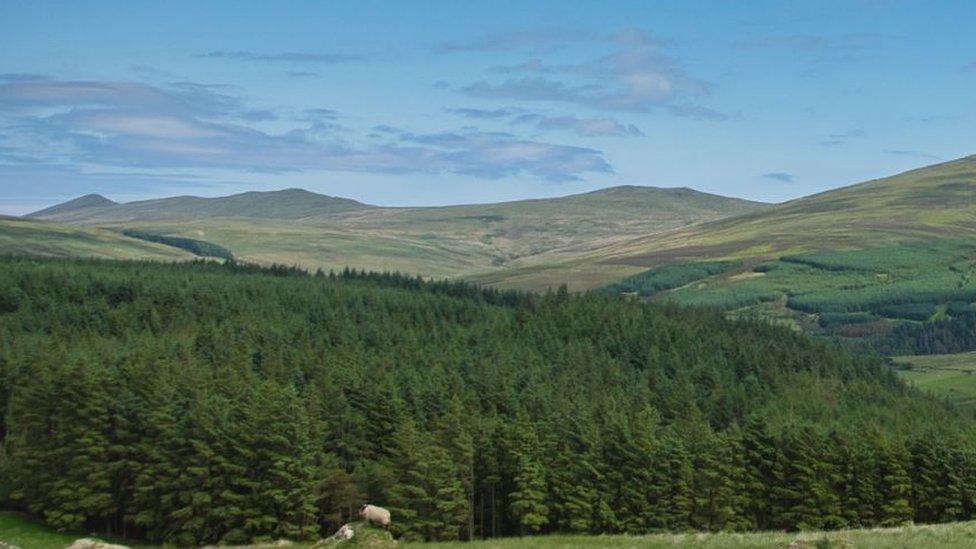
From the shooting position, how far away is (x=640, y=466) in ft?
324

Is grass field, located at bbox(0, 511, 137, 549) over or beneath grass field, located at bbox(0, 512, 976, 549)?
beneath

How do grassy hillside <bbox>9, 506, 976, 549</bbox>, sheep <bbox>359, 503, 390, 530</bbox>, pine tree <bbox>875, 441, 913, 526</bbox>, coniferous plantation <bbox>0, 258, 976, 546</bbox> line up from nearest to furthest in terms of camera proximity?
grassy hillside <bbox>9, 506, 976, 549</bbox>
sheep <bbox>359, 503, 390, 530</bbox>
coniferous plantation <bbox>0, 258, 976, 546</bbox>
pine tree <bbox>875, 441, 913, 526</bbox>

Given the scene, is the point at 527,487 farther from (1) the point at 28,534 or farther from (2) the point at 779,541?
(2) the point at 779,541

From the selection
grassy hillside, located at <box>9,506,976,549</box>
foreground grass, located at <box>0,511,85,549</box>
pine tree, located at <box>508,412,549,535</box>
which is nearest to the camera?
grassy hillside, located at <box>9,506,976,549</box>

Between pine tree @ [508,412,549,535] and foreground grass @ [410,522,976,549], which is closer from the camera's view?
foreground grass @ [410,522,976,549]

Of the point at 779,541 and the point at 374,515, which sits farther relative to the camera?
the point at 374,515

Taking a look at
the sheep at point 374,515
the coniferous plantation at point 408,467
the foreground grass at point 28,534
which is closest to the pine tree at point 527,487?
the coniferous plantation at point 408,467

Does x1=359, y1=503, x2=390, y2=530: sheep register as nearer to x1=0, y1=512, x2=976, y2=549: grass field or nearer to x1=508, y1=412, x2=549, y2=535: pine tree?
x1=0, y1=512, x2=976, y2=549: grass field

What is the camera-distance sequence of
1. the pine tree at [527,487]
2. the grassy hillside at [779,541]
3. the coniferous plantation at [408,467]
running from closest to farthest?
the grassy hillside at [779,541] < the pine tree at [527,487] < the coniferous plantation at [408,467]

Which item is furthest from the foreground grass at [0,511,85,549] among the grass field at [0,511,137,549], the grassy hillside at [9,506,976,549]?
the grassy hillside at [9,506,976,549]

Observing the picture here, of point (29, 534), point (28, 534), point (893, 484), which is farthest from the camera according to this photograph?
point (893, 484)

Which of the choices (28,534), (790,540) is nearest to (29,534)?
(28,534)

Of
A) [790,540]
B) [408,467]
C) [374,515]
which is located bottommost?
[408,467]

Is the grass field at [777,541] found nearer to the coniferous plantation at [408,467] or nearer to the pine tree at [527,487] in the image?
the coniferous plantation at [408,467]
